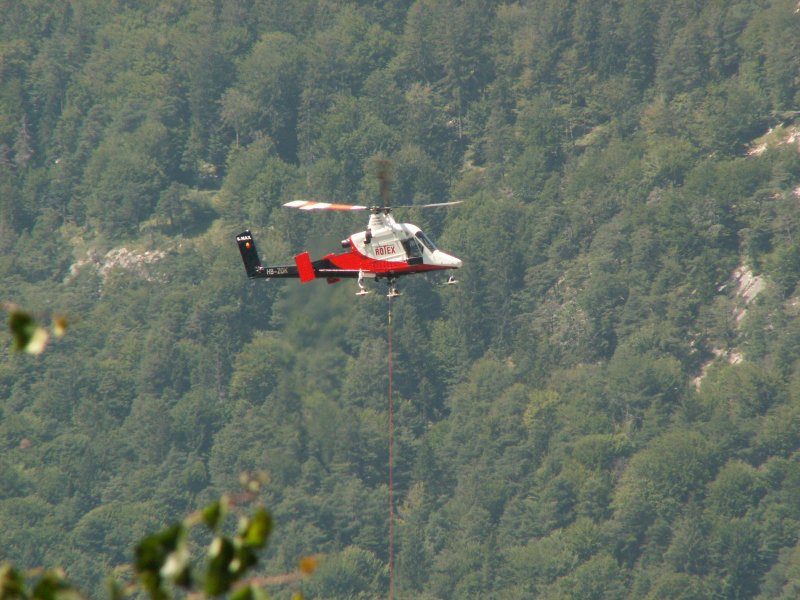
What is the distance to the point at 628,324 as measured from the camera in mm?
141000

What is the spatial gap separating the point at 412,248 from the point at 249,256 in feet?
16.6

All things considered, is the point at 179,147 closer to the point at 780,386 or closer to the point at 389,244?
the point at 780,386

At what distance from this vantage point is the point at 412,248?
39656 mm

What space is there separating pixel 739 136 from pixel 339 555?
159 ft

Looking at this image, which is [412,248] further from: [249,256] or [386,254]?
[249,256]

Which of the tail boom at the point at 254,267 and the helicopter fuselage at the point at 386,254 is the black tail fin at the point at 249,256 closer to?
the tail boom at the point at 254,267

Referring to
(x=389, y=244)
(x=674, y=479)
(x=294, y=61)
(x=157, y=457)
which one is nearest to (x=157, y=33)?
(x=294, y=61)

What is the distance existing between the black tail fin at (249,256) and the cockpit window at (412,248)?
3841mm

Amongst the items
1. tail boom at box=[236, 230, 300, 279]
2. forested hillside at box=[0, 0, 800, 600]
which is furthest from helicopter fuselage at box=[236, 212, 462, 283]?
forested hillside at box=[0, 0, 800, 600]

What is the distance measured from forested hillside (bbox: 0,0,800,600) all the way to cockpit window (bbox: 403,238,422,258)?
61165mm

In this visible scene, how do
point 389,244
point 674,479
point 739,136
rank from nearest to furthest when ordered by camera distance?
point 389,244, point 674,479, point 739,136

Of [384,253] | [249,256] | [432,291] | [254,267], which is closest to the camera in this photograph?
[384,253]

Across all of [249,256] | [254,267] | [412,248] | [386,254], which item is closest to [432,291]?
[249,256]

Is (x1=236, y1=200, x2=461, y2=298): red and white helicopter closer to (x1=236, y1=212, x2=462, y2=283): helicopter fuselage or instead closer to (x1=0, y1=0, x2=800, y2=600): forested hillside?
(x1=236, y1=212, x2=462, y2=283): helicopter fuselage
